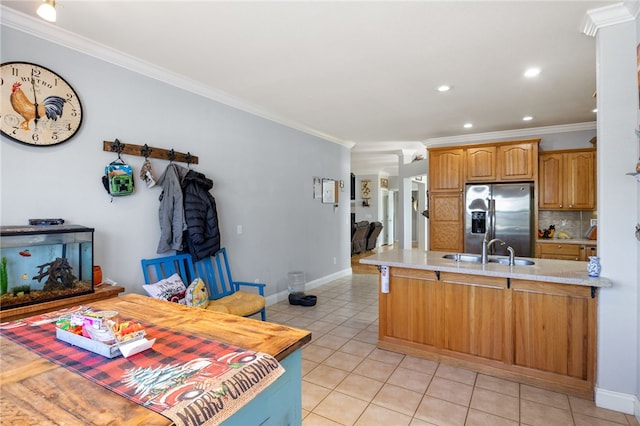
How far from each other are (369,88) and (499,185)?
Result: 2.68 m

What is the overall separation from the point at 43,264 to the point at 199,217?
1.31 m

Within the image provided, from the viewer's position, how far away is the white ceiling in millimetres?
2158

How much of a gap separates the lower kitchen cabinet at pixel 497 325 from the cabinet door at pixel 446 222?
2.57 m

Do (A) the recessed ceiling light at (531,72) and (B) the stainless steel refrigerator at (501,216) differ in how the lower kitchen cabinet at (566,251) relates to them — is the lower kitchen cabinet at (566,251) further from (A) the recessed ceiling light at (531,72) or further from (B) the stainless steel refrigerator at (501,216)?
(A) the recessed ceiling light at (531,72)

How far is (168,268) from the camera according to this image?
3.07m

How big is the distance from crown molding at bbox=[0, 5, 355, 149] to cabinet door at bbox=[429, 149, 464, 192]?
2940 millimetres

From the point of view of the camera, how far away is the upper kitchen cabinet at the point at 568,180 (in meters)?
4.59

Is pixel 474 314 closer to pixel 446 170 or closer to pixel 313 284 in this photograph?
pixel 313 284

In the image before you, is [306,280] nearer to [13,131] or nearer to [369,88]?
[369,88]

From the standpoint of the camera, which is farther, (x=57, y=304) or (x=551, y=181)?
(x=551, y=181)

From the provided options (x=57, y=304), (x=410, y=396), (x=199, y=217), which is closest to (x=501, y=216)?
(x=410, y=396)

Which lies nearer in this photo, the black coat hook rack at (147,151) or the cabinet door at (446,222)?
the black coat hook rack at (147,151)

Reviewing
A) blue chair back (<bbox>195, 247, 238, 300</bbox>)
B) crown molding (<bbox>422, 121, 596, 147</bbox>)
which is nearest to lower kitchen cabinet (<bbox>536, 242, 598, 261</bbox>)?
crown molding (<bbox>422, 121, 596, 147</bbox>)

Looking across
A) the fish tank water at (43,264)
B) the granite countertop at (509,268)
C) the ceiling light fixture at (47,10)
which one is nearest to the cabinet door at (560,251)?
the granite countertop at (509,268)
